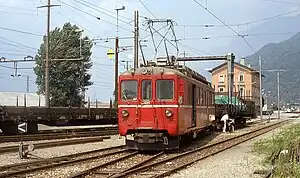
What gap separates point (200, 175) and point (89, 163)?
3748mm

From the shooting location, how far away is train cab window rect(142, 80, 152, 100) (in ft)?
54.5

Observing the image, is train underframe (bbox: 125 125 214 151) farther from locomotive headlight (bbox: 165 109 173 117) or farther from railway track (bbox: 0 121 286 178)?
locomotive headlight (bbox: 165 109 173 117)

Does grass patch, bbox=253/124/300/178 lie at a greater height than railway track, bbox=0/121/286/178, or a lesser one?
greater

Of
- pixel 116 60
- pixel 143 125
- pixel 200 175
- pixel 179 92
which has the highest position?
pixel 116 60

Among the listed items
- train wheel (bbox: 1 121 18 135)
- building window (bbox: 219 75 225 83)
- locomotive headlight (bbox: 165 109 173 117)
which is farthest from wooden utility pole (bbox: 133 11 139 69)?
building window (bbox: 219 75 225 83)

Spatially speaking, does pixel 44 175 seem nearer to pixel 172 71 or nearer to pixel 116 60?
pixel 172 71

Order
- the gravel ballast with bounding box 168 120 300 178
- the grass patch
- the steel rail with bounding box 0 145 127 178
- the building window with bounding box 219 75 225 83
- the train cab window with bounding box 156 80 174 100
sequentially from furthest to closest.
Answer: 1. the building window with bounding box 219 75 225 83
2. the train cab window with bounding box 156 80 174 100
3. the gravel ballast with bounding box 168 120 300 178
4. the steel rail with bounding box 0 145 127 178
5. the grass patch

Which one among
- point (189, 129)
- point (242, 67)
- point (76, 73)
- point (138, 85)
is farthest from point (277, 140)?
point (242, 67)

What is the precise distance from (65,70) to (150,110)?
1791 inches

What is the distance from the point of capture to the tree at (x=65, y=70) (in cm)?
5869

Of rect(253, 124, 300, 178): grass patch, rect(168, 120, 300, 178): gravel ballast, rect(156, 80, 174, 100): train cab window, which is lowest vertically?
rect(168, 120, 300, 178): gravel ballast

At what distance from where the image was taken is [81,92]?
62062 millimetres

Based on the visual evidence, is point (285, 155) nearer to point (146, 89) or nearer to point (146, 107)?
point (146, 107)

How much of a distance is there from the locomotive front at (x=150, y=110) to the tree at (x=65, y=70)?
41.6 m
